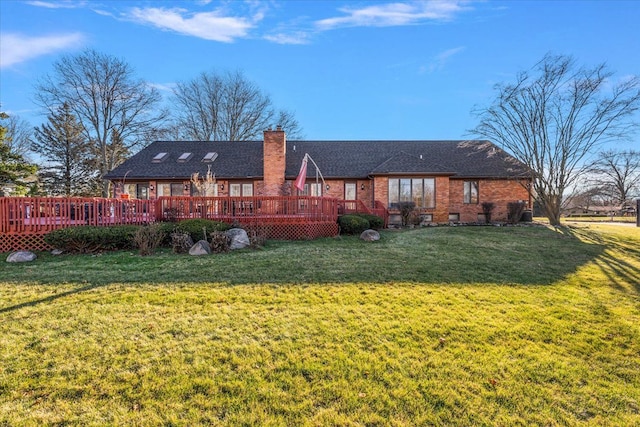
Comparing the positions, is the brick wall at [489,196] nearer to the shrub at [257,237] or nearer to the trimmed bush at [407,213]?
the trimmed bush at [407,213]

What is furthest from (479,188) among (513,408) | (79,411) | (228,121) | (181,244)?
(228,121)

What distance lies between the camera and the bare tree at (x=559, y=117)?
556 inches

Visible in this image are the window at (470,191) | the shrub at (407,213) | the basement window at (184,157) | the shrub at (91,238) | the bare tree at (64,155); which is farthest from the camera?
the bare tree at (64,155)

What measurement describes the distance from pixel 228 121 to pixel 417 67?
19.3 meters

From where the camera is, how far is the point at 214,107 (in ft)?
93.7

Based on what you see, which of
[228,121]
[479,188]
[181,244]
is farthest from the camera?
[228,121]

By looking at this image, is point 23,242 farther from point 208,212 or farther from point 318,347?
point 318,347

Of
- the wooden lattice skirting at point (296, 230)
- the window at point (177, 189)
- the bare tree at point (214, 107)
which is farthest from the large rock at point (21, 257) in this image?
the bare tree at point (214, 107)

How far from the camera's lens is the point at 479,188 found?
18.0m

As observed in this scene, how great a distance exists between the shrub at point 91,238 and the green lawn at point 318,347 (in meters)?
2.11

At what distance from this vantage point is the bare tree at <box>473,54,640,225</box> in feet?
46.3

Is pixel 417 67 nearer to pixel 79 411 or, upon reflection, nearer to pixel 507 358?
pixel 507 358

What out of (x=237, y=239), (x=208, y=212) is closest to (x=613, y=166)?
(x=237, y=239)

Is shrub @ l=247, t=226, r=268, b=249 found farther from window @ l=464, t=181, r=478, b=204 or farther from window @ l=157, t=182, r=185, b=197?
window @ l=464, t=181, r=478, b=204
